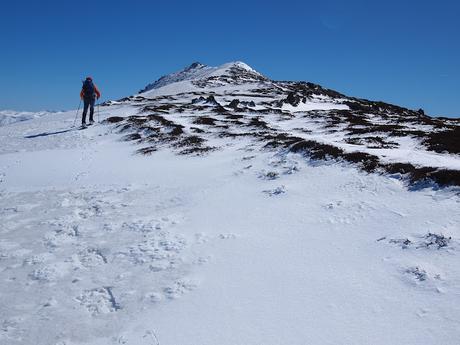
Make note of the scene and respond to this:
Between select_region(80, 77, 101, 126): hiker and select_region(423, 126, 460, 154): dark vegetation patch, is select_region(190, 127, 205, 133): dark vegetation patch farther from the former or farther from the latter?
select_region(423, 126, 460, 154): dark vegetation patch

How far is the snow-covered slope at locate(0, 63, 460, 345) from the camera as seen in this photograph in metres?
6.85

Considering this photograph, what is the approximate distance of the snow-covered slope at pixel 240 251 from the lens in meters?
6.85

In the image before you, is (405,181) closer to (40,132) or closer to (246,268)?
(246,268)

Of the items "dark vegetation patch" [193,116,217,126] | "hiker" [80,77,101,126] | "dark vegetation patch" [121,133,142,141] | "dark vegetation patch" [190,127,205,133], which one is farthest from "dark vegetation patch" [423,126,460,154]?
"hiker" [80,77,101,126]

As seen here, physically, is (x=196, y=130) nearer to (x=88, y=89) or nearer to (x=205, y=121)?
(x=205, y=121)

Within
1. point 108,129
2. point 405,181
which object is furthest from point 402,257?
point 108,129

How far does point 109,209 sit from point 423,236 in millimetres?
9895

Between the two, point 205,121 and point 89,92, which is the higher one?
point 89,92

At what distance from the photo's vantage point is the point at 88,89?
32.8 metres

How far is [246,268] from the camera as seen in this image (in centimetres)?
874

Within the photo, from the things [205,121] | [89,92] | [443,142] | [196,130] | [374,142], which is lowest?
[374,142]

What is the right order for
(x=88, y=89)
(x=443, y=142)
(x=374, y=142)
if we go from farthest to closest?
(x=88, y=89)
(x=374, y=142)
(x=443, y=142)

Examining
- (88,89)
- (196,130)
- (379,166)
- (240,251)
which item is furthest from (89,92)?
(240,251)

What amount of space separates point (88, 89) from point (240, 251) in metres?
27.9
